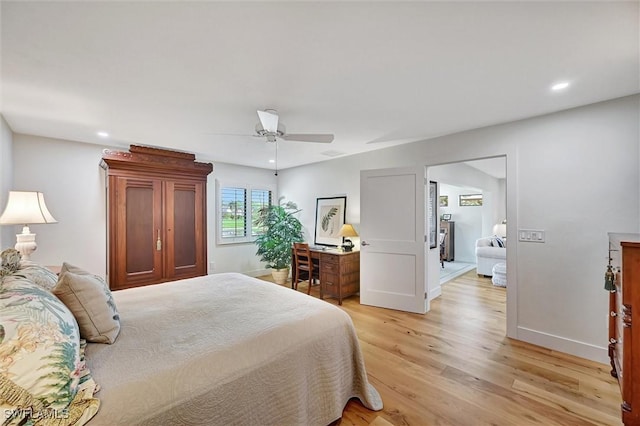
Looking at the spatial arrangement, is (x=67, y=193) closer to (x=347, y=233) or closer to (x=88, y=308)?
(x=88, y=308)

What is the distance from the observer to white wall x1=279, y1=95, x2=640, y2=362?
7.68 feet

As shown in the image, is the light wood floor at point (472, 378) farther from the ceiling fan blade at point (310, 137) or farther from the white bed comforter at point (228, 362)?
the ceiling fan blade at point (310, 137)

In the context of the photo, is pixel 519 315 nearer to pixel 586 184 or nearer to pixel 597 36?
pixel 586 184

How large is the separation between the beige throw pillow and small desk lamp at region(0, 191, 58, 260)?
64.6 inches

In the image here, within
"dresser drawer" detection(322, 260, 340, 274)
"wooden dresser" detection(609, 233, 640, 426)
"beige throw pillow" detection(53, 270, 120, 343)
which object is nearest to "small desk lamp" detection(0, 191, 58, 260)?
"beige throw pillow" detection(53, 270, 120, 343)

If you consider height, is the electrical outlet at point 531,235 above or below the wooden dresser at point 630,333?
above

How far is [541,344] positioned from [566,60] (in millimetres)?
2626

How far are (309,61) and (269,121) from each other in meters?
0.70

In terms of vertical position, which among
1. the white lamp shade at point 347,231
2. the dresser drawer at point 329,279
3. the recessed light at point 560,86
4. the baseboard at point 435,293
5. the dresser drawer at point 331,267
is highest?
the recessed light at point 560,86

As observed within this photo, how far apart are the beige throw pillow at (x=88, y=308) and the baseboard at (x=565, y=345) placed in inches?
143

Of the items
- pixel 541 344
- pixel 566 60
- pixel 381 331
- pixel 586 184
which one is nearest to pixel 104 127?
pixel 381 331

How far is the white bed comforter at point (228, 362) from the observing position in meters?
1.07

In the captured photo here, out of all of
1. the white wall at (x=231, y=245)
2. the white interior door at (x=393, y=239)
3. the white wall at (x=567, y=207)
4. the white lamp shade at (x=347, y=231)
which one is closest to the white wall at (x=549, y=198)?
the white wall at (x=567, y=207)

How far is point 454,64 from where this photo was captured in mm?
1800
